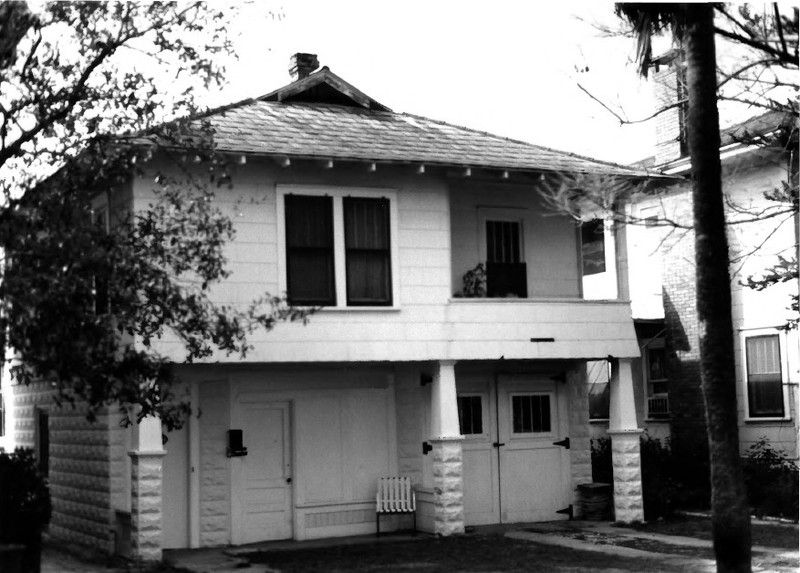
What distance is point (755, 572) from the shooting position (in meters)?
14.3

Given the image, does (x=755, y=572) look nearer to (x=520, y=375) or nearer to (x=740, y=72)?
(x=740, y=72)

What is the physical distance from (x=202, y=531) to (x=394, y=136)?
7.15 m

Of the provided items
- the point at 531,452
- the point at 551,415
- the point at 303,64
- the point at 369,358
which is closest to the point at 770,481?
the point at 551,415

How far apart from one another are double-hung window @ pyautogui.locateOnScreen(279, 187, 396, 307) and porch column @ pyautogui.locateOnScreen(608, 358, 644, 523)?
452cm

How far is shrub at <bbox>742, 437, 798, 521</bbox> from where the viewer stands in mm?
19891

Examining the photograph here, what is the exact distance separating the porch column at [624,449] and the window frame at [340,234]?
4401 millimetres

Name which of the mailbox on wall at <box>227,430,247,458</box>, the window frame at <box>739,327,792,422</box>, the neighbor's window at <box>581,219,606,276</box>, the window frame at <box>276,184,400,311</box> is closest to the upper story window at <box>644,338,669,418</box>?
the window frame at <box>739,327,792,422</box>

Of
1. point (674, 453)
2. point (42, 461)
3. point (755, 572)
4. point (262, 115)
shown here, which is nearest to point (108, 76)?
point (262, 115)

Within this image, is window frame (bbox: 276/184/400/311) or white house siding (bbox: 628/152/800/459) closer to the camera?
window frame (bbox: 276/184/400/311)

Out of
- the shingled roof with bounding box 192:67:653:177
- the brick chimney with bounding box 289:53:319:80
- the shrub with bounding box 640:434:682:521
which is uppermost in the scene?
the brick chimney with bounding box 289:53:319:80

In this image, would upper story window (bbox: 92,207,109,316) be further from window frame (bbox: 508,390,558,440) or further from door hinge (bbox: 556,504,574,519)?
door hinge (bbox: 556,504,574,519)

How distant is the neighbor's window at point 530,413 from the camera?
70.2 feet

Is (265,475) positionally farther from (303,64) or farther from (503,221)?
(303,64)

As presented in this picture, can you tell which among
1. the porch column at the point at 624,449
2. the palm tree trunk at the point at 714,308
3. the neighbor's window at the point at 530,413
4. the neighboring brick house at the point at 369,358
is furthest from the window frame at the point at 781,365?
the palm tree trunk at the point at 714,308
